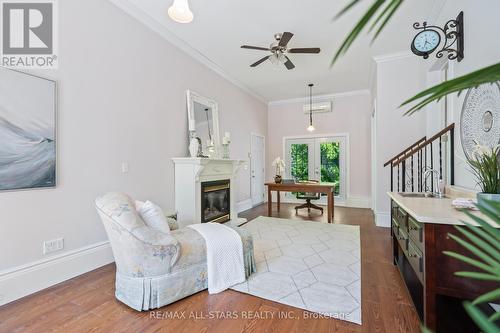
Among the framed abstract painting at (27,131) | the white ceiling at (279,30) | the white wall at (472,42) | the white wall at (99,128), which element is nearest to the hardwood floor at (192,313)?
the white wall at (99,128)

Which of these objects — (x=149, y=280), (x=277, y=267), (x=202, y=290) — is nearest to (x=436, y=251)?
(x=277, y=267)

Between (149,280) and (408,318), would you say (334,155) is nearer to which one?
(408,318)

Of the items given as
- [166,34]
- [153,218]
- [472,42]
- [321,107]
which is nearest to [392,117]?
[472,42]

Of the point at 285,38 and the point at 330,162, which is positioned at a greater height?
the point at 285,38

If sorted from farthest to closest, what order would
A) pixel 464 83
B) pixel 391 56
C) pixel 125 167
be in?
pixel 391 56 → pixel 125 167 → pixel 464 83

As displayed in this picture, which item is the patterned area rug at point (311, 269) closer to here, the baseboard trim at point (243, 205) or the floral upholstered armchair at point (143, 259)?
the floral upholstered armchair at point (143, 259)

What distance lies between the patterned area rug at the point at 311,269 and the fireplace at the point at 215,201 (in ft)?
2.39

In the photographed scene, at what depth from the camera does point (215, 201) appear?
14.7 ft

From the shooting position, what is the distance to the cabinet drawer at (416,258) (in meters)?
1.60

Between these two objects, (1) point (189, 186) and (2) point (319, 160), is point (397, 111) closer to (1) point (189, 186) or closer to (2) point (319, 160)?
(2) point (319, 160)

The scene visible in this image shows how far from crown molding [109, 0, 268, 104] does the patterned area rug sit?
326 centimetres

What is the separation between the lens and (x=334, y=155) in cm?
693

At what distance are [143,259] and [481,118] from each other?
3.17 meters

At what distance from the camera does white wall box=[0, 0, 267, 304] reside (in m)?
2.32
